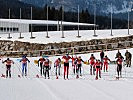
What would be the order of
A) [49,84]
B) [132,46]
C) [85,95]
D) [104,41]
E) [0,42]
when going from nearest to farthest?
1. [85,95]
2. [49,84]
3. [132,46]
4. [104,41]
5. [0,42]

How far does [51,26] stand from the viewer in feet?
277

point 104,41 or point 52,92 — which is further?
point 104,41

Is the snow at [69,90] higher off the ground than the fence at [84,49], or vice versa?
the fence at [84,49]

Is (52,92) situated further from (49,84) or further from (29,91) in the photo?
(49,84)

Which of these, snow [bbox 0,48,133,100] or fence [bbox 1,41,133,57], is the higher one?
fence [bbox 1,41,133,57]

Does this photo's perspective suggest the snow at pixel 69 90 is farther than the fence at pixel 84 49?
No

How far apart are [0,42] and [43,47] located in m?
10.2

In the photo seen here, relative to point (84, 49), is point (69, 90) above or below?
below

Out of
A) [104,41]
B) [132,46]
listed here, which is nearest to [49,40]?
[104,41]

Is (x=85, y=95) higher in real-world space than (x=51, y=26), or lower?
lower

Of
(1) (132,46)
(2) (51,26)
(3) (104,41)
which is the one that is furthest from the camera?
(2) (51,26)

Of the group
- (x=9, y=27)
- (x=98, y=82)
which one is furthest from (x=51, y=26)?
(x=98, y=82)

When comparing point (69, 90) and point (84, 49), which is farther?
point (84, 49)

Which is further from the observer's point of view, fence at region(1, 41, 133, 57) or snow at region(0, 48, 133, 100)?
fence at region(1, 41, 133, 57)
